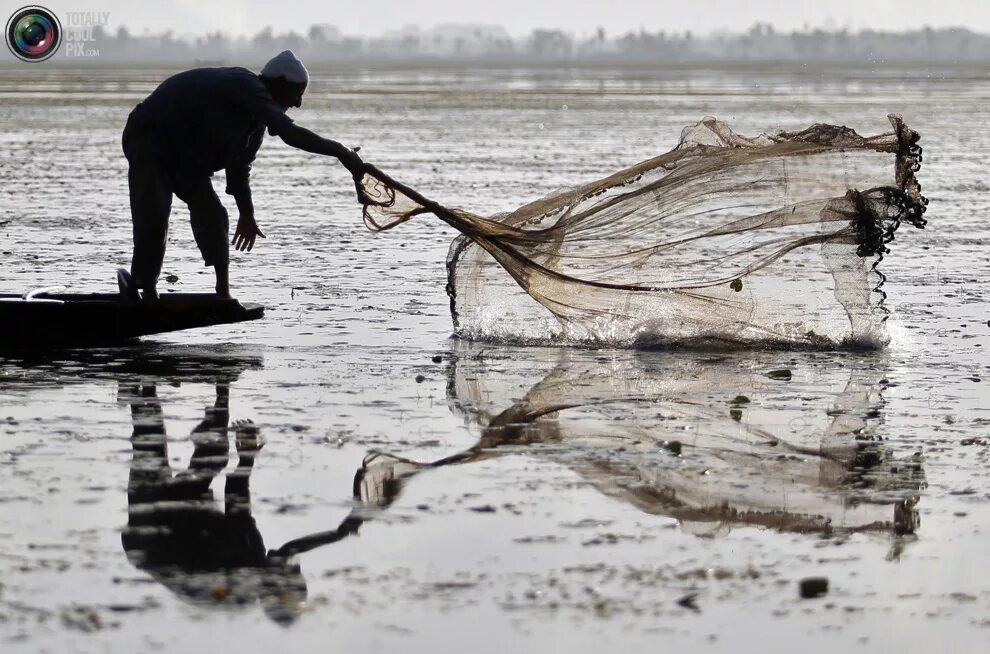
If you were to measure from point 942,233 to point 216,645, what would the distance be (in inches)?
548

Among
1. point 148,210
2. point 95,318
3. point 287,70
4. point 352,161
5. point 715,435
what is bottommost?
point 715,435

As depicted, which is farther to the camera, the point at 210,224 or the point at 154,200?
the point at 210,224

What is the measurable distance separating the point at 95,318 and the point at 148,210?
0.72 meters

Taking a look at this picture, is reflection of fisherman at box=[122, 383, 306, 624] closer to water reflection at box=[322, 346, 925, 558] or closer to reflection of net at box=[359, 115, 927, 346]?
water reflection at box=[322, 346, 925, 558]

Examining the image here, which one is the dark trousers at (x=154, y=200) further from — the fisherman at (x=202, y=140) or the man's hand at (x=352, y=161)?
the man's hand at (x=352, y=161)

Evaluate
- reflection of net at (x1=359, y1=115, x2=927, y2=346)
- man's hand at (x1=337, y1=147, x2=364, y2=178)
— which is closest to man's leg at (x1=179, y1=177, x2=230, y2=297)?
man's hand at (x1=337, y1=147, x2=364, y2=178)

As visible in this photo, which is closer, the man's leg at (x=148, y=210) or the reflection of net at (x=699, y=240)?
the man's leg at (x=148, y=210)

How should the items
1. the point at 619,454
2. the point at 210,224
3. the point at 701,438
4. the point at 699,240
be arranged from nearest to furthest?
the point at 619,454 < the point at 701,438 < the point at 210,224 < the point at 699,240

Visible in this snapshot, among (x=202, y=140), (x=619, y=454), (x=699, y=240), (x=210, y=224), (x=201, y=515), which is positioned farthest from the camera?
(x=699, y=240)

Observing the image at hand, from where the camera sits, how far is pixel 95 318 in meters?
10.1

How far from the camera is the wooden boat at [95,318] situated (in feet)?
33.0

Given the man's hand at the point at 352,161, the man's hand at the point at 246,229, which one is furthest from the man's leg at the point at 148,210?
the man's hand at the point at 352,161

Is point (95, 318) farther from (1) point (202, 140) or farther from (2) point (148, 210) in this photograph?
(1) point (202, 140)

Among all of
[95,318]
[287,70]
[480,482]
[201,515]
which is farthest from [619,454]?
[95,318]
